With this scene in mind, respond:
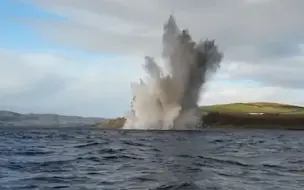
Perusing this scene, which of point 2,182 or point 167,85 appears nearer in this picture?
point 2,182

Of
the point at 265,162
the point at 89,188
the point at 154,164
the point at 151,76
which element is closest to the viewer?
the point at 89,188

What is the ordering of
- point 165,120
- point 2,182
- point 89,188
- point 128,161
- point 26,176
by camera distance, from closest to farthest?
point 89,188 < point 2,182 < point 26,176 < point 128,161 < point 165,120

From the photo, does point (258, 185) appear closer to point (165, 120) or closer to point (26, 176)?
point (26, 176)

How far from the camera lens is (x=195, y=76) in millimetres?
156875

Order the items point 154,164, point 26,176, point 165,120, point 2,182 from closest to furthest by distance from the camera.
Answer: point 2,182 < point 26,176 < point 154,164 < point 165,120

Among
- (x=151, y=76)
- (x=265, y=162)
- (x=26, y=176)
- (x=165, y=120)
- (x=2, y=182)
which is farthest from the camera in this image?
(x=165, y=120)

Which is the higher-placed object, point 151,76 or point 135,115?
point 151,76

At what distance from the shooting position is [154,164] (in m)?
28.4

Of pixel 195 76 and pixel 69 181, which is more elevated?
pixel 195 76

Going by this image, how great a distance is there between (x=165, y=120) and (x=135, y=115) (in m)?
13.2

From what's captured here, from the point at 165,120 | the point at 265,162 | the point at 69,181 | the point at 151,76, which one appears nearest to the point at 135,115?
the point at 165,120

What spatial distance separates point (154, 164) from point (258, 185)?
859 cm

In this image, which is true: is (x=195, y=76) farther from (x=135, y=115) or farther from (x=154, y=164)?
(x=154, y=164)

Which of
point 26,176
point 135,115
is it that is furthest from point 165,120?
point 26,176
